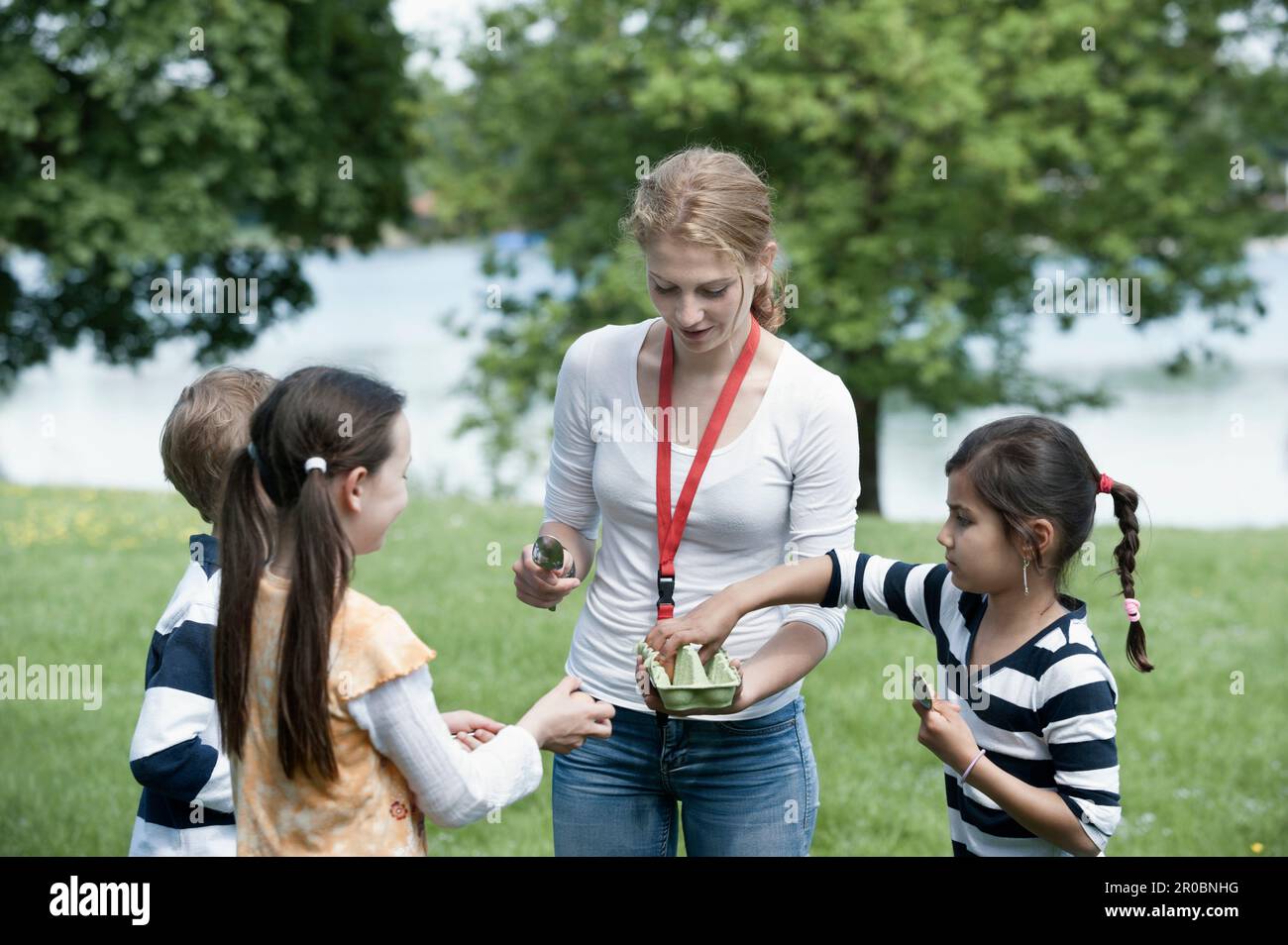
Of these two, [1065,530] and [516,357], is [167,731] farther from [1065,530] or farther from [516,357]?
[516,357]

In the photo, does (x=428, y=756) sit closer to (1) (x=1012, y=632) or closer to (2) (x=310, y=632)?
(2) (x=310, y=632)

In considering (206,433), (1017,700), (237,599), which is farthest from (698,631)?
(206,433)

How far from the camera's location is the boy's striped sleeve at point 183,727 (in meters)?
2.60

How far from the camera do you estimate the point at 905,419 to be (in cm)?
2400

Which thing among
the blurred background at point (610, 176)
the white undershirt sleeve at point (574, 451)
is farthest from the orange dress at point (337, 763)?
the blurred background at point (610, 176)

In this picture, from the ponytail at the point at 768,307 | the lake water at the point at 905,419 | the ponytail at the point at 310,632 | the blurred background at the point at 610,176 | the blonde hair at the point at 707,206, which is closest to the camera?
the ponytail at the point at 310,632

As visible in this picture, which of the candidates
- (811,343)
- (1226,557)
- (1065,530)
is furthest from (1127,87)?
(1065,530)

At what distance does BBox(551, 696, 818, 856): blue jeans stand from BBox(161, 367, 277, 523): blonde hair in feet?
3.27

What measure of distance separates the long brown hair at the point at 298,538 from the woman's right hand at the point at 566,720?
1.34ft

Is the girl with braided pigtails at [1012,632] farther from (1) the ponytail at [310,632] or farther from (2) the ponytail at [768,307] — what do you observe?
(1) the ponytail at [310,632]

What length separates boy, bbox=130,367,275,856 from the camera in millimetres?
2605

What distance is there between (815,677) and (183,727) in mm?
3902

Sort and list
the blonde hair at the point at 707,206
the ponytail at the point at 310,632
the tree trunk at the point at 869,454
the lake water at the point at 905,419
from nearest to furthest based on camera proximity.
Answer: the ponytail at the point at 310,632, the blonde hair at the point at 707,206, the tree trunk at the point at 869,454, the lake water at the point at 905,419

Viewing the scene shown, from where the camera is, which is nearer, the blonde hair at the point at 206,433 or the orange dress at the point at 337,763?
the orange dress at the point at 337,763
